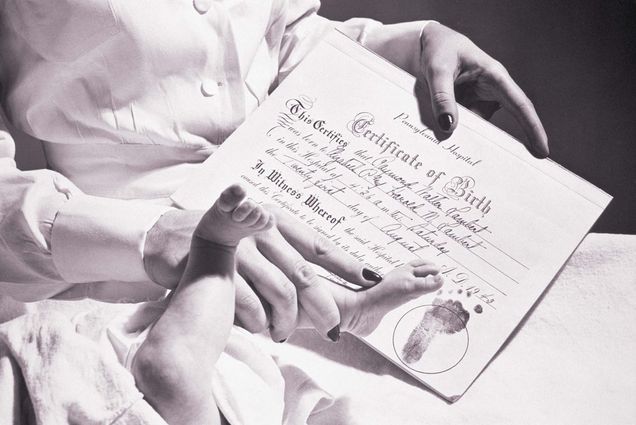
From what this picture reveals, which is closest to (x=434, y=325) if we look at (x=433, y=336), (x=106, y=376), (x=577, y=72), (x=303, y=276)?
(x=433, y=336)

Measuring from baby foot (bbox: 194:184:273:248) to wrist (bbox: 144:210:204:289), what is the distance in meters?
0.04

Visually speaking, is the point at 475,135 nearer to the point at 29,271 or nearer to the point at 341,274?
the point at 341,274

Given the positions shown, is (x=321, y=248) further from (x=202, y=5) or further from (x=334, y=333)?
(x=202, y=5)

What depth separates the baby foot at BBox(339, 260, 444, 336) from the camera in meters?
0.50

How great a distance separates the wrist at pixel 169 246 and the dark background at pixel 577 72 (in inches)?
11.5

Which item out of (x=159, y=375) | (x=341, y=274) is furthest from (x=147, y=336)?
(x=341, y=274)

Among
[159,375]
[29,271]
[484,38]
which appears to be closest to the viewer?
[159,375]

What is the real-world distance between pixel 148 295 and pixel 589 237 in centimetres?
36

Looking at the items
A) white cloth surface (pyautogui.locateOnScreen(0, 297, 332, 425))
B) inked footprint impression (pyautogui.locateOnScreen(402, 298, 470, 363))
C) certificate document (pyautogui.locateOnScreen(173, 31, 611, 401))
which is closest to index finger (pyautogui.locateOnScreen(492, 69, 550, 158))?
certificate document (pyautogui.locateOnScreen(173, 31, 611, 401))

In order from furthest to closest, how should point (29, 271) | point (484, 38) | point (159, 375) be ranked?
point (484, 38) → point (29, 271) → point (159, 375)

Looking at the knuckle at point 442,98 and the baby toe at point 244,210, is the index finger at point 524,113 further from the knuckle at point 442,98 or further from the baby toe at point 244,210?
the baby toe at point 244,210

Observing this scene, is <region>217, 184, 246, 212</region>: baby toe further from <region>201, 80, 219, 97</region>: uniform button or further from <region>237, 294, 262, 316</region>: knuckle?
<region>201, 80, 219, 97</region>: uniform button

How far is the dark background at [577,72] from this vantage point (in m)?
0.75

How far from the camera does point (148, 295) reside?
546mm
